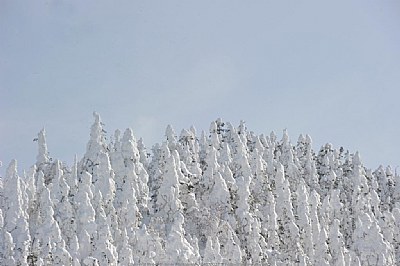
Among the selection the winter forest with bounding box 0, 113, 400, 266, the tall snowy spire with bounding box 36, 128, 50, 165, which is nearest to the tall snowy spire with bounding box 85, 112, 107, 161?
the winter forest with bounding box 0, 113, 400, 266

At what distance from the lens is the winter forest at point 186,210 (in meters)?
68.0

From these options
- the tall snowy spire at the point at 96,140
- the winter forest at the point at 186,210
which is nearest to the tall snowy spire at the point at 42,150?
the winter forest at the point at 186,210

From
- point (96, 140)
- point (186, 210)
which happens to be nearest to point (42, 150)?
point (96, 140)

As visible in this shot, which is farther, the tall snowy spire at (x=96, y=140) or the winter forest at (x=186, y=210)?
the tall snowy spire at (x=96, y=140)

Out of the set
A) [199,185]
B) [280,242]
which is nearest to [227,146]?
[199,185]

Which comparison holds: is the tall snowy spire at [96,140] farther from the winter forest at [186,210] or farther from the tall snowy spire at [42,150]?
the tall snowy spire at [42,150]

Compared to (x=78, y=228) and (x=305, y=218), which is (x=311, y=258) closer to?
(x=305, y=218)

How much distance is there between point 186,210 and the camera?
83.8 meters

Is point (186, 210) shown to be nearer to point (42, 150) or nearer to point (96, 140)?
point (96, 140)

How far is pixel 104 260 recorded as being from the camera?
64188 millimetres

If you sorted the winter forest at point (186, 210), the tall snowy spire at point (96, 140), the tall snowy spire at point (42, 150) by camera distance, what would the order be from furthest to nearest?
the tall snowy spire at point (42, 150), the tall snowy spire at point (96, 140), the winter forest at point (186, 210)

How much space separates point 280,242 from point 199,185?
12473mm

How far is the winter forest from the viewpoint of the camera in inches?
2677

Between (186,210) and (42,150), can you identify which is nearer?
(186,210)
